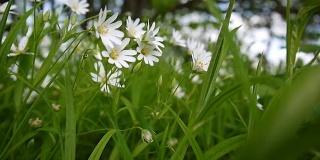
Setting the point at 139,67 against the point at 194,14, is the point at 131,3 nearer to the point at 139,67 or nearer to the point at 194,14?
the point at 194,14

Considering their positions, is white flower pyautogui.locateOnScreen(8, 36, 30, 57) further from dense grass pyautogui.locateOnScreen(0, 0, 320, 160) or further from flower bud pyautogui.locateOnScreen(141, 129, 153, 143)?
flower bud pyautogui.locateOnScreen(141, 129, 153, 143)

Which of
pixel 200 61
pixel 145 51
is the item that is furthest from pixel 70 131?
→ pixel 200 61

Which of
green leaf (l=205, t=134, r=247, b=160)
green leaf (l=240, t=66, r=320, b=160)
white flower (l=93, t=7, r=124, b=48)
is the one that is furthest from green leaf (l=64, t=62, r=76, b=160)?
green leaf (l=240, t=66, r=320, b=160)

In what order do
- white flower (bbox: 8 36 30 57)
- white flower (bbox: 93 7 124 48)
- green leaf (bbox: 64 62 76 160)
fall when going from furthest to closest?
1. white flower (bbox: 8 36 30 57)
2. white flower (bbox: 93 7 124 48)
3. green leaf (bbox: 64 62 76 160)

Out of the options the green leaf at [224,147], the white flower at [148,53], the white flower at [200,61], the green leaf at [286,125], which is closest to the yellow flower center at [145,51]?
the white flower at [148,53]

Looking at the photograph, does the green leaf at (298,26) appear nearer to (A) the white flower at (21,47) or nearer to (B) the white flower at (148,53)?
(B) the white flower at (148,53)

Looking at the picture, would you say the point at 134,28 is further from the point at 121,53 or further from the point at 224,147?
the point at 224,147

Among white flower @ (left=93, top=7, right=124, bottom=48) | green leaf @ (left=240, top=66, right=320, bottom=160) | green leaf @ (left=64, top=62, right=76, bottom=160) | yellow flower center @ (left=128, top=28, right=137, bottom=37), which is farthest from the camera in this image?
yellow flower center @ (left=128, top=28, right=137, bottom=37)

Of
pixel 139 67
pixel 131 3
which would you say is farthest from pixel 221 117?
pixel 131 3
